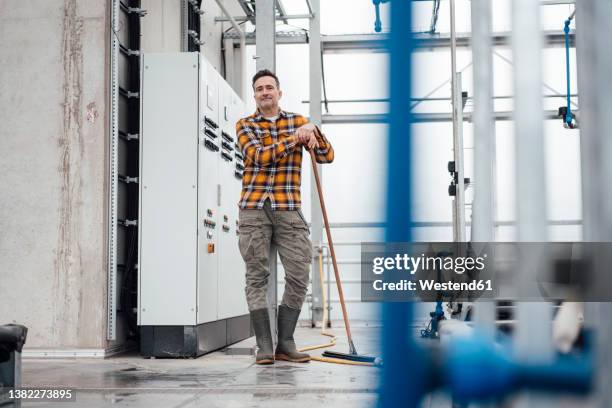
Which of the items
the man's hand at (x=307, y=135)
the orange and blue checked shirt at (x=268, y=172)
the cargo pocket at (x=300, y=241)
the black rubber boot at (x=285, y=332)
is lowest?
the black rubber boot at (x=285, y=332)

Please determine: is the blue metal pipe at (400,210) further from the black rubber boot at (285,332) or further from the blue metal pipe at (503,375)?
the black rubber boot at (285,332)

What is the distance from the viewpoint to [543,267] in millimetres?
682

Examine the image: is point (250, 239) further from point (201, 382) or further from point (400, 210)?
point (400, 210)

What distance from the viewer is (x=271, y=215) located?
414 centimetres

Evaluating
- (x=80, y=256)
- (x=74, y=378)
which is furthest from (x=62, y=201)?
(x=74, y=378)

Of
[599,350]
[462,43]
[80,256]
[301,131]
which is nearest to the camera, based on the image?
[599,350]

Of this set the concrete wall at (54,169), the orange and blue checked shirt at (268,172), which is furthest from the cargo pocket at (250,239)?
the concrete wall at (54,169)

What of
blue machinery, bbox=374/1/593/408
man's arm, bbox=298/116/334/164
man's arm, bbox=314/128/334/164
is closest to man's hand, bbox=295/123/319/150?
man's arm, bbox=298/116/334/164

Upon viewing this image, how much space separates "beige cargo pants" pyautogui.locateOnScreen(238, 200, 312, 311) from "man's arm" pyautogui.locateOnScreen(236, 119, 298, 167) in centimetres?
26

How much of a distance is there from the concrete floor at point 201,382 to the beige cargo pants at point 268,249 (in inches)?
15.7

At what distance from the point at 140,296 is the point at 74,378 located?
3.69 ft

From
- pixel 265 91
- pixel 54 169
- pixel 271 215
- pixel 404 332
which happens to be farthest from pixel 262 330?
pixel 404 332

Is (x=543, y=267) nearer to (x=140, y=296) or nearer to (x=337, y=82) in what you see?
(x=140, y=296)

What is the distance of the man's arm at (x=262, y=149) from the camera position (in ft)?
13.2
